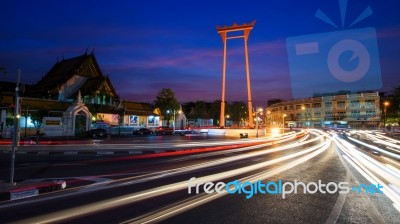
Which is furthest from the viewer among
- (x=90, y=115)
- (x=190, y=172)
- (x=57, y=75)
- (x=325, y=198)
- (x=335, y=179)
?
(x=57, y=75)

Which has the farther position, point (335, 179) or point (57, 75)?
point (57, 75)

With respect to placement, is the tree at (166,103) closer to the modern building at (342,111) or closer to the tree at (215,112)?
the tree at (215,112)

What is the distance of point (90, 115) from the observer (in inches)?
1753

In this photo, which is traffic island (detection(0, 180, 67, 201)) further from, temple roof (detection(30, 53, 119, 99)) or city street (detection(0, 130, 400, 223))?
temple roof (detection(30, 53, 119, 99))

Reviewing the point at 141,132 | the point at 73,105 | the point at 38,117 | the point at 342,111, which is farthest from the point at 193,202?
the point at 342,111

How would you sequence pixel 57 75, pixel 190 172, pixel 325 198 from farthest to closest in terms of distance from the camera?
pixel 57 75, pixel 190 172, pixel 325 198

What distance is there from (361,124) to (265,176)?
105590 mm

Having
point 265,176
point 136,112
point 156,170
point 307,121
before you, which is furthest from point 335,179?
point 307,121

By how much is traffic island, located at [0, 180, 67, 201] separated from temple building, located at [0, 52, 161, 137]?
2926cm

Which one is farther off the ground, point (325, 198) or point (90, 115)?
point (90, 115)

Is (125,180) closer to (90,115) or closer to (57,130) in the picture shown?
(57,130)

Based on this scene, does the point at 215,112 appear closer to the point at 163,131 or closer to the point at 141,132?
the point at 163,131

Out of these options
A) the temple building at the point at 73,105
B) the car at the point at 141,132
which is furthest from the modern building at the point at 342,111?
the temple building at the point at 73,105

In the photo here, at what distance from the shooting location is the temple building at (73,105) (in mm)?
37500
